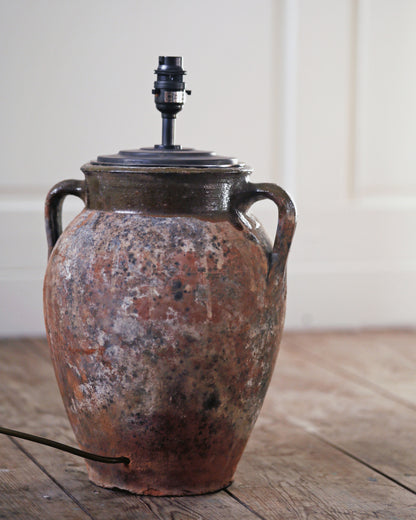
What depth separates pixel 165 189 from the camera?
1.33 m

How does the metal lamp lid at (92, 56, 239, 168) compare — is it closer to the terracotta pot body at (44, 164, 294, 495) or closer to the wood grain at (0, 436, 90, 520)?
the terracotta pot body at (44, 164, 294, 495)

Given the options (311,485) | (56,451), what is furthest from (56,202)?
(311,485)

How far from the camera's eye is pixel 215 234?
133 centimetres

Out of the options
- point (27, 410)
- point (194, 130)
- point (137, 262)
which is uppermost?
point (194, 130)

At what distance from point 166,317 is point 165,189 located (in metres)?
0.21

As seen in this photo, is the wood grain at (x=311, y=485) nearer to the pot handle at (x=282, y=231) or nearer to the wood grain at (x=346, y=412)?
the wood grain at (x=346, y=412)

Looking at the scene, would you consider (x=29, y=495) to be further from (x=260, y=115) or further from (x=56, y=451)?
(x=260, y=115)

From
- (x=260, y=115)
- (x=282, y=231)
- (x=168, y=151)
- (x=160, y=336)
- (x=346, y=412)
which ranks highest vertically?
(x=260, y=115)

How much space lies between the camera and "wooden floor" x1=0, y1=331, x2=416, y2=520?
1374 millimetres

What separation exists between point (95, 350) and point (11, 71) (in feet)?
4.66

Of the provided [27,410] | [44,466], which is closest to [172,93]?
[44,466]

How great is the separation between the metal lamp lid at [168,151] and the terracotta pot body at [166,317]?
2cm

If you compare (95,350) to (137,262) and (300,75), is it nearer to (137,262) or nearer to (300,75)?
(137,262)

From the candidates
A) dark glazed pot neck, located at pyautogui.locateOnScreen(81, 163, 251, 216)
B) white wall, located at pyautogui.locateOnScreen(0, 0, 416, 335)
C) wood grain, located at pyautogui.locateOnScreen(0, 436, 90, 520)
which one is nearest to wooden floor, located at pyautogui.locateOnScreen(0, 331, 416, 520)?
wood grain, located at pyautogui.locateOnScreen(0, 436, 90, 520)
